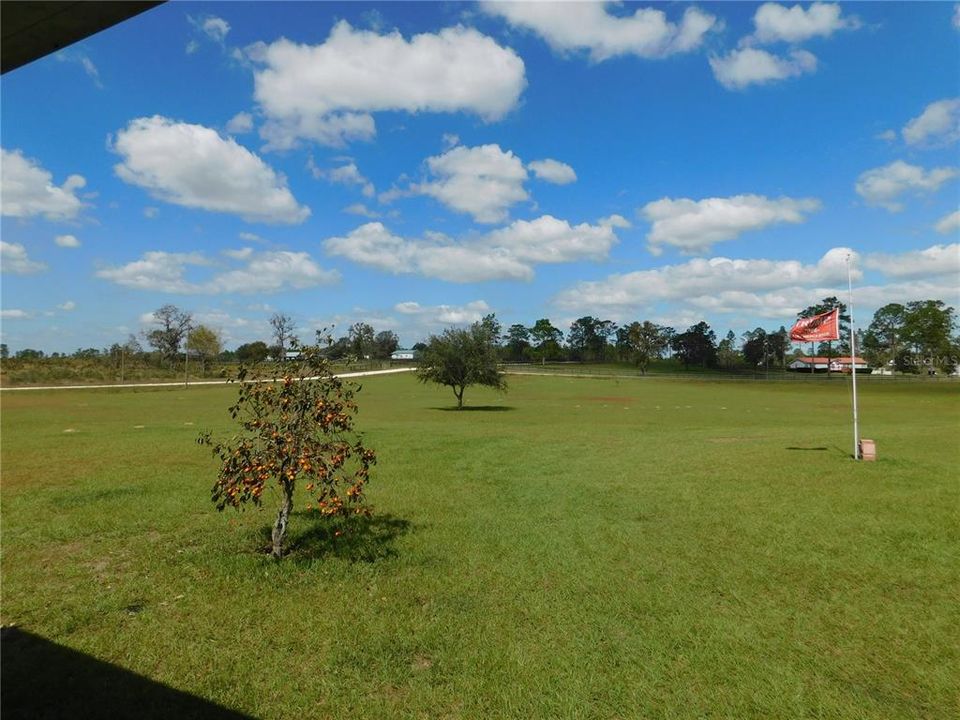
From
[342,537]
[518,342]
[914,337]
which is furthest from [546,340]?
[342,537]

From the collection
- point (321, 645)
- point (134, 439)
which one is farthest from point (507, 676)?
point (134, 439)

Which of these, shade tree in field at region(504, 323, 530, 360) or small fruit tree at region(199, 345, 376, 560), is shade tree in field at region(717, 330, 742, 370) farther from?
small fruit tree at region(199, 345, 376, 560)

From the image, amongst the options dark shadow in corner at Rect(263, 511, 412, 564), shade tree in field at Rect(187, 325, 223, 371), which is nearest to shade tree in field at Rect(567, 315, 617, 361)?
shade tree in field at Rect(187, 325, 223, 371)

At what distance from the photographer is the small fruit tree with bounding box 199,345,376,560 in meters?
6.82

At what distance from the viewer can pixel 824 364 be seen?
127 meters

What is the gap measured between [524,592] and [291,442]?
11.8ft

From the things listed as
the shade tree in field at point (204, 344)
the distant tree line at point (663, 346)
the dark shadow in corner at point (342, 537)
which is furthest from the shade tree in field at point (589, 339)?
the dark shadow in corner at point (342, 537)

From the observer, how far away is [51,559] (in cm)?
758

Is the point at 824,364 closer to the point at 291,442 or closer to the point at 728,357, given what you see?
the point at 728,357

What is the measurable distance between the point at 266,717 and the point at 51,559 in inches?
212

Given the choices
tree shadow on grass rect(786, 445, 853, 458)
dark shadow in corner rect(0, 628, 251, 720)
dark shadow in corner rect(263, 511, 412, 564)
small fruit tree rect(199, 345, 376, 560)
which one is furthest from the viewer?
tree shadow on grass rect(786, 445, 853, 458)

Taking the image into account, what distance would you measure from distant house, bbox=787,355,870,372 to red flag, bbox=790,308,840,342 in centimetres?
11589

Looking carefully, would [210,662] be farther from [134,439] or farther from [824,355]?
[824,355]

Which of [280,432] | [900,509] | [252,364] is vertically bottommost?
[900,509]
